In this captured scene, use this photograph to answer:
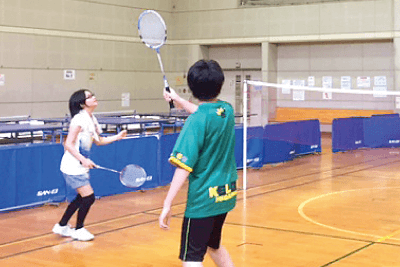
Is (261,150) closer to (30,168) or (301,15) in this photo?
(30,168)

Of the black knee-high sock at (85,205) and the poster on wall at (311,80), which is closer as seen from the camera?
the black knee-high sock at (85,205)

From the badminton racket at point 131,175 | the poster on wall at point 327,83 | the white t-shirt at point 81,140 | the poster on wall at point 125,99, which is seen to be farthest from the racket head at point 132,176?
the poster on wall at point 327,83

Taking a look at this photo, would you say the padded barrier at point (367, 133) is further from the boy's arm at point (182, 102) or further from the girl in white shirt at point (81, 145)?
the boy's arm at point (182, 102)

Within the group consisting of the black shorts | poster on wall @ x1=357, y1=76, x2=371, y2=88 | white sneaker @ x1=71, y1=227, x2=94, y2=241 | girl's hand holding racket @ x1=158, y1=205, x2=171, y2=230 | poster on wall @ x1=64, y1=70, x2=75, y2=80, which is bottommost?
→ white sneaker @ x1=71, y1=227, x2=94, y2=241

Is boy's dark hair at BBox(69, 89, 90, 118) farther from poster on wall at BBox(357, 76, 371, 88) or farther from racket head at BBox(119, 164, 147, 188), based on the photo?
poster on wall at BBox(357, 76, 371, 88)

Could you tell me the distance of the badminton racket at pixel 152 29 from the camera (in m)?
8.03

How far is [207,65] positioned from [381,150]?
1570cm

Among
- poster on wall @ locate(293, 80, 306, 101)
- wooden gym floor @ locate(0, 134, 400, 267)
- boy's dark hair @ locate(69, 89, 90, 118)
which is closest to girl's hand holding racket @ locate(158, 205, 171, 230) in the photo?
wooden gym floor @ locate(0, 134, 400, 267)

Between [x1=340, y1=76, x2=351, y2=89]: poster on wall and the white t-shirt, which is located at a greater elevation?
[x1=340, y1=76, x2=351, y2=89]: poster on wall

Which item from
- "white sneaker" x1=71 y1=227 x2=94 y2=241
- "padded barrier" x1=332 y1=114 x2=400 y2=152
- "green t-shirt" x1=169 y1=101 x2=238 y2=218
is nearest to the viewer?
"green t-shirt" x1=169 y1=101 x2=238 y2=218

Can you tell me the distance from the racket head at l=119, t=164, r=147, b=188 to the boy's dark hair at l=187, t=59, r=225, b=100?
324 cm

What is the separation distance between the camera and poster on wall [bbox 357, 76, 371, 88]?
24828 mm

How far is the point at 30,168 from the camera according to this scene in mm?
10461

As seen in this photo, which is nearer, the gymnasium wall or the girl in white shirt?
the girl in white shirt
